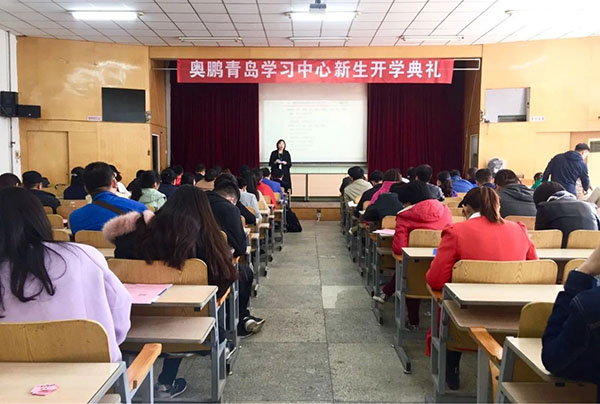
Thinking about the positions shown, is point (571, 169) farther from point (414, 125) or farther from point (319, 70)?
point (414, 125)

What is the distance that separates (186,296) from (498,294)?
1.39 metres

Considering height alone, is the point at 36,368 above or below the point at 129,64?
below

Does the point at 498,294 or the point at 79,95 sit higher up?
the point at 79,95

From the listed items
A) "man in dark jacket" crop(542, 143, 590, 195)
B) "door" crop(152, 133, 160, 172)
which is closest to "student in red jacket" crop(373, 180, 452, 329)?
"man in dark jacket" crop(542, 143, 590, 195)

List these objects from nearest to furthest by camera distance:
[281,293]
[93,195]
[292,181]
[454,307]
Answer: [454,307] → [93,195] → [281,293] → [292,181]

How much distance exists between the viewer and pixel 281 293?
4.68 m

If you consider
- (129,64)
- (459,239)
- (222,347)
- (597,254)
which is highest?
(129,64)

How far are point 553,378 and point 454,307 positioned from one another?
3.34 feet

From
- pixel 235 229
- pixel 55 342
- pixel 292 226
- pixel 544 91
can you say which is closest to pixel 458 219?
pixel 235 229

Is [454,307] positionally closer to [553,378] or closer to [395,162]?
[553,378]

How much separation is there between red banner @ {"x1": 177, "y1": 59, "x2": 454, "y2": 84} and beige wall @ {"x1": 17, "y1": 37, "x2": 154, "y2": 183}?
123 cm

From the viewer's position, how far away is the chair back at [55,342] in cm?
137

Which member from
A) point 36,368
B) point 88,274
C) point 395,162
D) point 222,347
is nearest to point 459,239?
point 222,347

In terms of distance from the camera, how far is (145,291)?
2125mm
